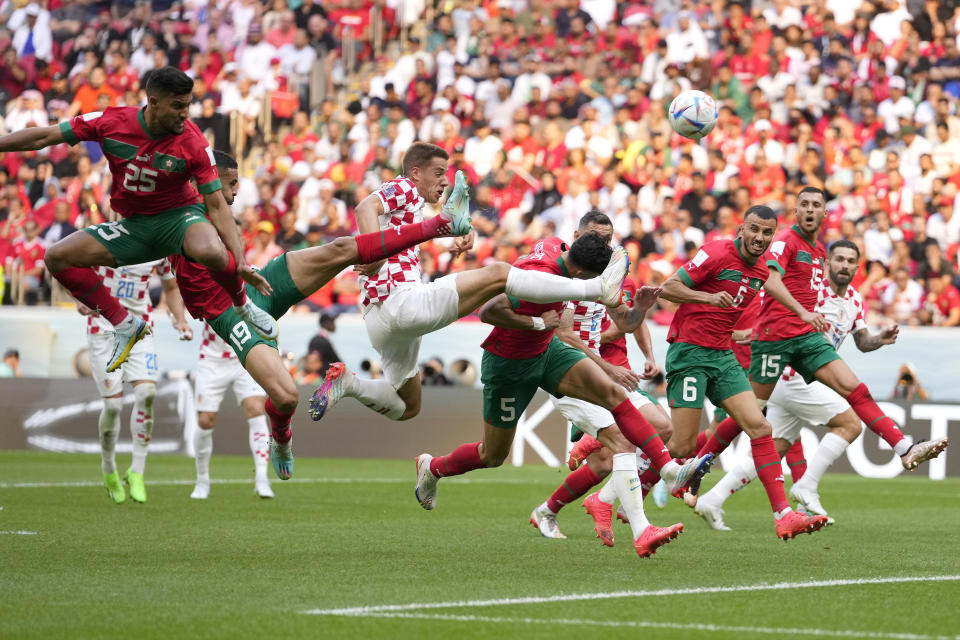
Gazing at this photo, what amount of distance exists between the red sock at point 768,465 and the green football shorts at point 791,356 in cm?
163

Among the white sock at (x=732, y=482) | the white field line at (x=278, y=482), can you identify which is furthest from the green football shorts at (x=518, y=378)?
the white field line at (x=278, y=482)

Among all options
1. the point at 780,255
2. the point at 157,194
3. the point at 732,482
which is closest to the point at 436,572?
the point at 157,194

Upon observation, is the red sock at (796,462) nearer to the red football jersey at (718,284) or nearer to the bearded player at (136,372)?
the red football jersey at (718,284)

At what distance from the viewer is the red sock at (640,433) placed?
878cm

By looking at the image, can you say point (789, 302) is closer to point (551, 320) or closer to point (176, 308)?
point (551, 320)

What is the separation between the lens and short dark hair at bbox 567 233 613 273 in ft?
29.2

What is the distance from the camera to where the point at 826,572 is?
8242 millimetres

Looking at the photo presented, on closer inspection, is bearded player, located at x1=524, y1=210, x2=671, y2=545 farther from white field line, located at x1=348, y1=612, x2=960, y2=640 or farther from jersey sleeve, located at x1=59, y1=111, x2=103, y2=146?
jersey sleeve, located at x1=59, y1=111, x2=103, y2=146

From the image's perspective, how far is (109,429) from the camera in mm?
13414

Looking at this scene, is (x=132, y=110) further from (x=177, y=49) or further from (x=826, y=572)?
(x=177, y=49)

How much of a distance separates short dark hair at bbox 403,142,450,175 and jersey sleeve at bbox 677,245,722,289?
208 cm

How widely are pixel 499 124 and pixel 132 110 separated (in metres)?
15.8

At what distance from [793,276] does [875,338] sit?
1069 mm

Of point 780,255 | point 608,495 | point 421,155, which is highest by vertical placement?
point 421,155
